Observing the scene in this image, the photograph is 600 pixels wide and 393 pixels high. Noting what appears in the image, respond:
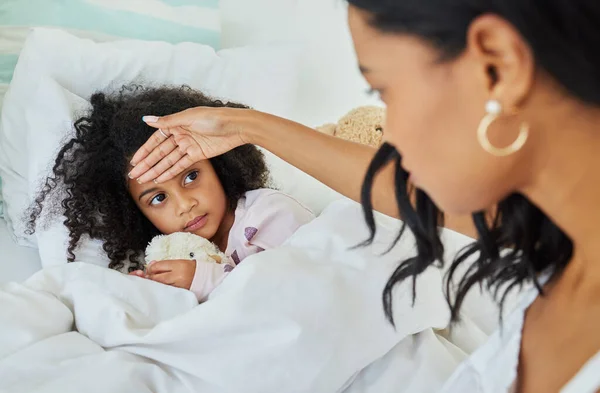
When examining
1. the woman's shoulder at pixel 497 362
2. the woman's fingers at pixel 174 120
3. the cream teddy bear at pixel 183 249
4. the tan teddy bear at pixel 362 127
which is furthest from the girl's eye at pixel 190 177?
the woman's shoulder at pixel 497 362

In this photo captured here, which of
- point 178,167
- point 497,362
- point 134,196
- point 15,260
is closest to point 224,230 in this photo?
point 134,196

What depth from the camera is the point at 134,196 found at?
1.41 m

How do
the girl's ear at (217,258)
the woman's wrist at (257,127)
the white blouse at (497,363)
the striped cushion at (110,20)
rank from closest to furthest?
the white blouse at (497,363) < the woman's wrist at (257,127) < the girl's ear at (217,258) < the striped cushion at (110,20)

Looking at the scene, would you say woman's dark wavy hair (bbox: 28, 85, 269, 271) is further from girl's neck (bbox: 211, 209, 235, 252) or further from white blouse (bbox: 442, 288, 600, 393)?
white blouse (bbox: 442, 288, 600, 393)

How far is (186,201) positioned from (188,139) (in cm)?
23

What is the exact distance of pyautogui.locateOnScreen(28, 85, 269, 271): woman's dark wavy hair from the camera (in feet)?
4.40

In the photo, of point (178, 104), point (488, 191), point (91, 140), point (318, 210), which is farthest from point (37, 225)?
point (488, 191)

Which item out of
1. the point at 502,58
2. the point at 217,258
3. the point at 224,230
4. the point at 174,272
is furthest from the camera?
the point at 224,230

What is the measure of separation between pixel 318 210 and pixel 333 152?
1.75 feet

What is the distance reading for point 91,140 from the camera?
138 centimetres

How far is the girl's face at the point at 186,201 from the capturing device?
4.40ft

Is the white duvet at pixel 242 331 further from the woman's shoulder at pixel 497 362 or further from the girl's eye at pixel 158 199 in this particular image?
the girl's eye at pixel 158 199

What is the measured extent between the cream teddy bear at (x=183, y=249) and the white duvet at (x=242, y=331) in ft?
0.69

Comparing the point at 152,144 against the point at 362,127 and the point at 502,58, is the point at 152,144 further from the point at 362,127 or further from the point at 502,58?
the point at 502,58
